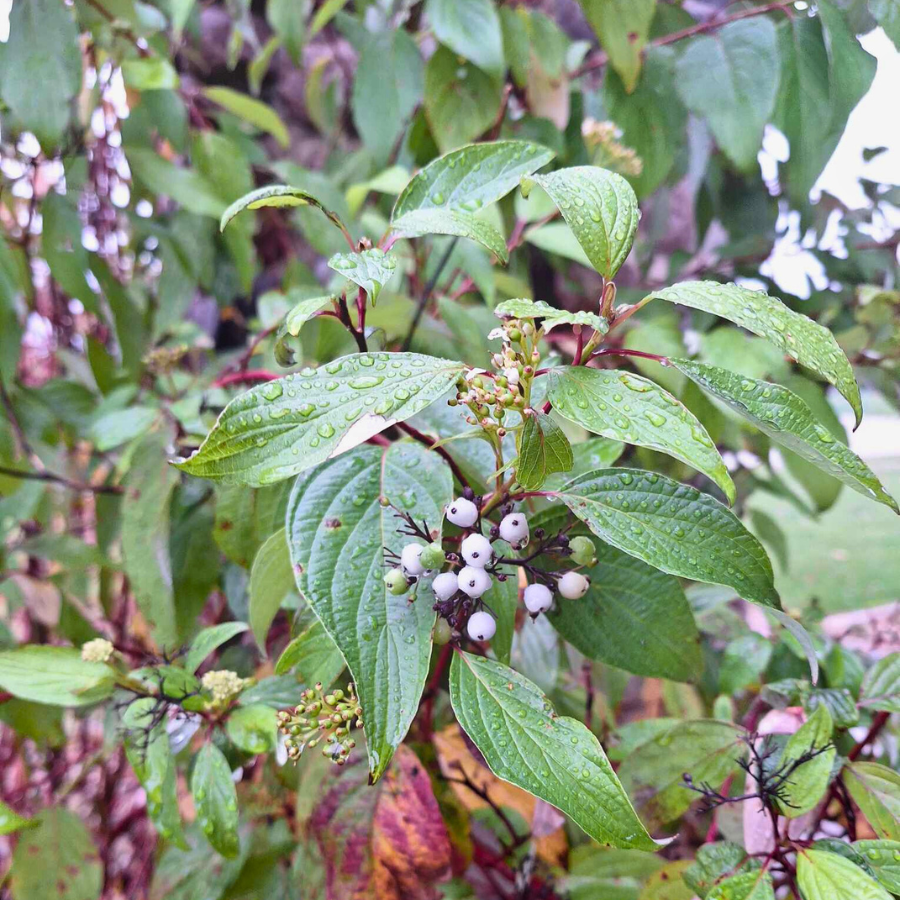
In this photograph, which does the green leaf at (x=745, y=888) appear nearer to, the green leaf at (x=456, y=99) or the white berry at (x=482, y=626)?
the white berry at (x=482, y=626)

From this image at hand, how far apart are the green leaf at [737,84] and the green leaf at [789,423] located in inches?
18.9

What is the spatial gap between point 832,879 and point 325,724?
0.24 metres

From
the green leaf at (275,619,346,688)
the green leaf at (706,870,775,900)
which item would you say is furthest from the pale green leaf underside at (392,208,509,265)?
the green leaf at (706,870,775,900)

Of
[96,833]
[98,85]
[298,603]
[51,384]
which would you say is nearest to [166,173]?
[98,85]

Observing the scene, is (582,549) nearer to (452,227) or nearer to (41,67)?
(452,227)

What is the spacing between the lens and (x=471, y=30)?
655mm

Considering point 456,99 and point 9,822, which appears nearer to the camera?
point 9,822

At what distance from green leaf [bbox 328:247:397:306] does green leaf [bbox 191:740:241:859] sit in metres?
0.31

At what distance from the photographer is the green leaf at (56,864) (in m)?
0.68

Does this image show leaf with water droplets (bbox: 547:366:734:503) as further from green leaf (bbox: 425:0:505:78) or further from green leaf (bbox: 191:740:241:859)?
green leaf (bbox: 425:0:505:78)

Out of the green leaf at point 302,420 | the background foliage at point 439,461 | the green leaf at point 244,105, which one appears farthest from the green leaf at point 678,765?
the green leaf at point 244,105

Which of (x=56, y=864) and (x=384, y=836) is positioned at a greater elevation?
(x=384, y=836)

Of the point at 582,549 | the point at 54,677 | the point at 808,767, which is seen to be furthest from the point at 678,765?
the point at 54,677

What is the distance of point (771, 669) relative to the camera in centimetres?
63
